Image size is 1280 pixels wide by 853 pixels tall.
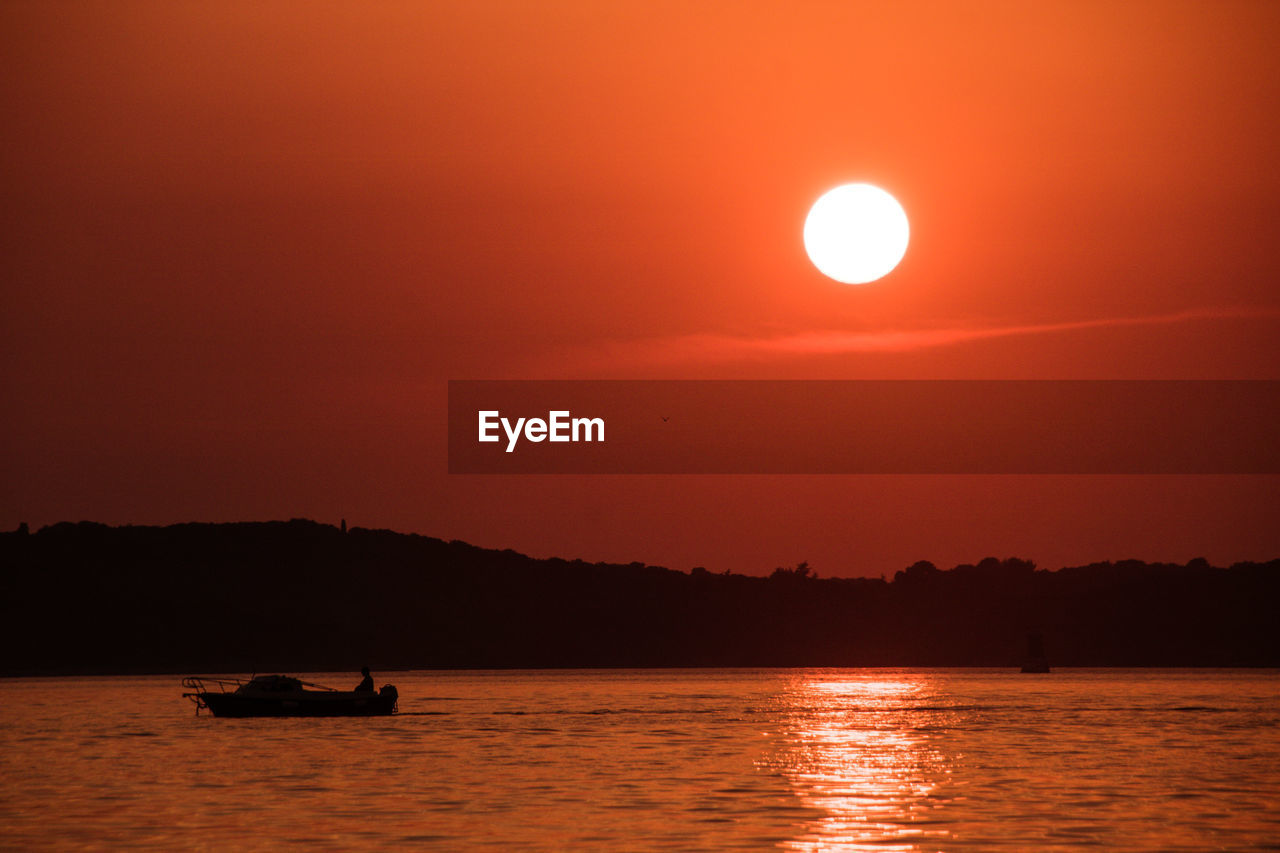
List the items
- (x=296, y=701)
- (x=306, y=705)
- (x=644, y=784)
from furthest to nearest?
(x=306, y=705)
(x=296, y=701)
(x=644, y=784)

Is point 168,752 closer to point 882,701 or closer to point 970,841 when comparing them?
point 970,841

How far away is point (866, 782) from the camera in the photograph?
73625 mm

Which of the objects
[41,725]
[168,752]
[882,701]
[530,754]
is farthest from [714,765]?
[882,701]

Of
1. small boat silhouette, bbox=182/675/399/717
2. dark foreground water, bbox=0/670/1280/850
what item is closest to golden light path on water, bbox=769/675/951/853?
dark foreground water, bbox=0/670/1280/850

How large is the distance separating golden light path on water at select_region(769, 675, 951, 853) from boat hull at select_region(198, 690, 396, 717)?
28.8 m

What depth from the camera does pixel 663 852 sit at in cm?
4966

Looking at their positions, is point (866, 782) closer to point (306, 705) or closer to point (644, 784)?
point (644, 784)

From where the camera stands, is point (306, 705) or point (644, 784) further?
point (306, 705)

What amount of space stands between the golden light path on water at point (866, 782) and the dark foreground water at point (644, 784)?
0.21 m

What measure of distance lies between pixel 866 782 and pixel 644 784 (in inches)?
360

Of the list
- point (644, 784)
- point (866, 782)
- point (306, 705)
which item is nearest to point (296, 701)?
point (306, 705)

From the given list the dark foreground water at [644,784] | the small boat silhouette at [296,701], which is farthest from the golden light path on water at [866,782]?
the small boat silhouette at [296,701]

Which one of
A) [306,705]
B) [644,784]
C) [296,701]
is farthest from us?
[306,705]

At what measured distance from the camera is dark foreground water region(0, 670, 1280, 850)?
5400cm
